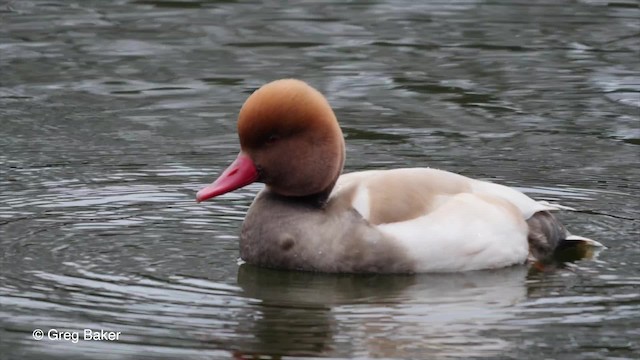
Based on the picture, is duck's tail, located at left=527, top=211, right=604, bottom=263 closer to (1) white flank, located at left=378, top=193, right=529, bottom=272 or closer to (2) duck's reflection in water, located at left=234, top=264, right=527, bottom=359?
(1) white flank, located at left=378, top=193, right=529, bottom=272

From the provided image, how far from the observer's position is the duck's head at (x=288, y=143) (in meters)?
8.10

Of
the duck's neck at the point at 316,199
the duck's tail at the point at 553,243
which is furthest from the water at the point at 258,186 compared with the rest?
the duck's neck at the point at 316,199

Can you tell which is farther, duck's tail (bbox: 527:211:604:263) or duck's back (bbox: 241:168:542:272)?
duck's tail (bbox: 527:211:604:263)

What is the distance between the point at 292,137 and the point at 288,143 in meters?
0.04

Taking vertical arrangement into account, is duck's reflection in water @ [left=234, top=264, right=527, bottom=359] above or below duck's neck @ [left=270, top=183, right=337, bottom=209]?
below

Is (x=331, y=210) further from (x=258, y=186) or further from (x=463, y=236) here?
(x=258, y=186)

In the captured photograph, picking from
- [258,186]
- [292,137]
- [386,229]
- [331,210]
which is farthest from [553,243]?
[258,186]

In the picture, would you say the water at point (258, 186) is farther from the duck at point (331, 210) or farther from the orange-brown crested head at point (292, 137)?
the orange-brown crested head at point (292, 137)

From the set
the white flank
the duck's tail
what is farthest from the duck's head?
the duck's tail

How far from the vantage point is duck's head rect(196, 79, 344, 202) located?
8102mm

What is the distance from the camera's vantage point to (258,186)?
10102 millimetres

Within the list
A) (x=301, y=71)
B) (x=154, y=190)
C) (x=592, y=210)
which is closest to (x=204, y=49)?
(x=301, y=71)

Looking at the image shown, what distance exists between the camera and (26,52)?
14.1 metres

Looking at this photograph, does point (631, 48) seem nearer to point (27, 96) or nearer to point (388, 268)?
point (27, 96)
